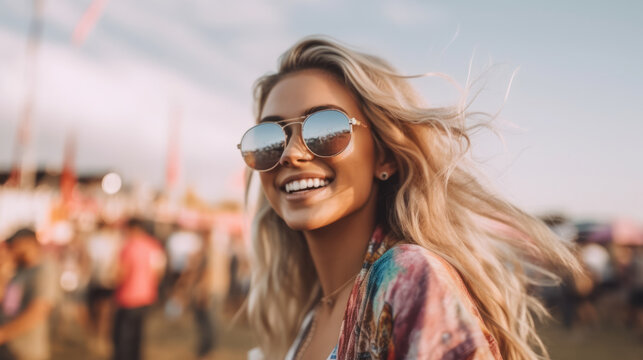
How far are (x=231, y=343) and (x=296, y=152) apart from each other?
855 centimetres

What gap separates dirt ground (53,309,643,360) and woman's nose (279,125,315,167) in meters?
6.92

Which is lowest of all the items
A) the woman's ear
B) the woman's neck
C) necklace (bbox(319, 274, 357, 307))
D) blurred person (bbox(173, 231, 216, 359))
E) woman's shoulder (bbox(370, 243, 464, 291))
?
blurred person (bbox(173, 231, 216, 359))

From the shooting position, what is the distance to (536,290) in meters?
2.18

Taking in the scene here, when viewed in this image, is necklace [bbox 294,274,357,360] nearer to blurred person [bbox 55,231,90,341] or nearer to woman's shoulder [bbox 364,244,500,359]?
woman's shoulder [bbox 364,244,500,359]

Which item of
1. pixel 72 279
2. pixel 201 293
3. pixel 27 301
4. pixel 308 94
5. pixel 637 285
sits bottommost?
pixel 72 279

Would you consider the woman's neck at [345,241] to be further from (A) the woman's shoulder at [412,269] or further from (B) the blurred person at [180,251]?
(B) the blurred person at [180,251]

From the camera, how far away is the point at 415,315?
3.20 ft

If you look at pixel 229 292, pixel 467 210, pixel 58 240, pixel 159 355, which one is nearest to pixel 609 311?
pixel 229 292

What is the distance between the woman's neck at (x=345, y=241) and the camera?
1688 millimetres

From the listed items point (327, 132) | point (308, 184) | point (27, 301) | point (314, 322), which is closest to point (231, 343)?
point (27, 301)

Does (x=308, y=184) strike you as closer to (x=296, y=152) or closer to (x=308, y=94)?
(x=296, y=152)

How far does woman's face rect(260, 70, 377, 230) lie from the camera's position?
1.57 meters

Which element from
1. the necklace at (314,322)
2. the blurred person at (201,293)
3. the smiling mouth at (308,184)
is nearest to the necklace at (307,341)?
the necklace at (314,322)

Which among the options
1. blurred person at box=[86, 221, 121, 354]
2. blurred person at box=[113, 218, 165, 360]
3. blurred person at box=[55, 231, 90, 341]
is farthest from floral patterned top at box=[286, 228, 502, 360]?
blurred person at box=[55, 231, 90, 341]
